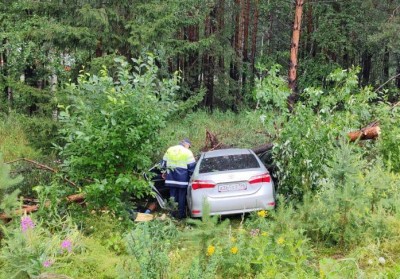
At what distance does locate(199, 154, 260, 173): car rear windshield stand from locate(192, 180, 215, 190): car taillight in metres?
0.42

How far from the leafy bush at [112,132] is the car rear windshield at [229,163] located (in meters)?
1.85

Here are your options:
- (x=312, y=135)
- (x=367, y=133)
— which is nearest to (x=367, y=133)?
(x=367, y=133)

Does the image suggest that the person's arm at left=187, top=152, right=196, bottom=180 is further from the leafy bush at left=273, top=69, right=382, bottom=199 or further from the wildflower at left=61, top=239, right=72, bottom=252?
the wildflower at left=61, top=239, right=72, bottom=252

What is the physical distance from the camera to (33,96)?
11680 millimetres

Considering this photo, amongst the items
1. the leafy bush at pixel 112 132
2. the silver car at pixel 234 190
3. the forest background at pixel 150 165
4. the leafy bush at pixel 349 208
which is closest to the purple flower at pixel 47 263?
the forest background at pixel 150 165

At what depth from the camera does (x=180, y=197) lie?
346 inches

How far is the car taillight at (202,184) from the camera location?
7875 mm

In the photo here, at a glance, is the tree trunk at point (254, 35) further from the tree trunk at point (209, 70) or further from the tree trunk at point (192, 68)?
the tree trunk at point (192, 68)

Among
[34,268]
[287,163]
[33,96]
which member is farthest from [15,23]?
[34,268]

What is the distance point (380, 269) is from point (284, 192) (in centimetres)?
327

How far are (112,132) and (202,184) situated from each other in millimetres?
2284

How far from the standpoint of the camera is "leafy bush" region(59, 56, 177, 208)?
6.43m

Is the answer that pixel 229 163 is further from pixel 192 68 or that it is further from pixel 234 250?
pixel 192 68

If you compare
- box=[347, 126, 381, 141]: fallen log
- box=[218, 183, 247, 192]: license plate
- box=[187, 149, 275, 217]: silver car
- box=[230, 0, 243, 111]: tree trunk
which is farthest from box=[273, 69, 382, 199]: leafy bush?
box=[230, 0, 243, 111]: tree trunk
